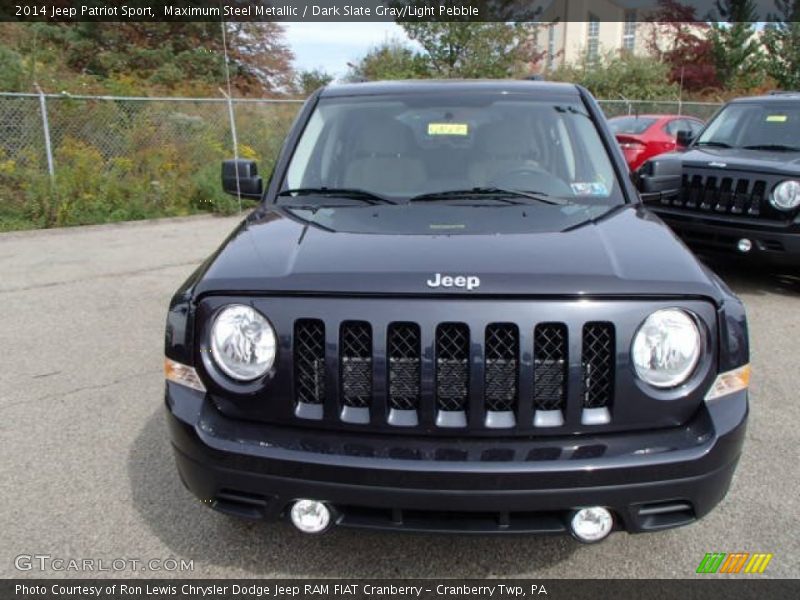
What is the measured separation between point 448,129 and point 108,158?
9.47m

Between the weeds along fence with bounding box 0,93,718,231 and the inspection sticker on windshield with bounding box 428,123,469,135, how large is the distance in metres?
8.29

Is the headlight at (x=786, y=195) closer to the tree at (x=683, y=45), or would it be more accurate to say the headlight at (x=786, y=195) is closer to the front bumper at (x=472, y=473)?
the front bumper at (x=472, y=473)

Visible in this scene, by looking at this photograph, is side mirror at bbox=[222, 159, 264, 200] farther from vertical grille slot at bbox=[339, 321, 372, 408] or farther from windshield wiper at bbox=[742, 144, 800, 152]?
windshield wiper at bbox=[742, 144, 800, 152]

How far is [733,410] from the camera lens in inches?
85.4

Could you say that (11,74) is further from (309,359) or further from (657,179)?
(309,359)

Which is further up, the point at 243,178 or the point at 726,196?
the point at 243,178

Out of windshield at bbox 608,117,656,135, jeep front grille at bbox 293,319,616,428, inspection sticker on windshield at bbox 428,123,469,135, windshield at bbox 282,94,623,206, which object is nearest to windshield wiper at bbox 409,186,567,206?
windshield at bbox 282,94,623,206

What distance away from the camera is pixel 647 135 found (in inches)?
505

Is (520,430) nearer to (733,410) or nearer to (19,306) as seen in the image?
(733,410)

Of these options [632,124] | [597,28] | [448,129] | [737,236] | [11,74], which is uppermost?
[597,28]

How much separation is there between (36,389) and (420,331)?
3268 millimetres

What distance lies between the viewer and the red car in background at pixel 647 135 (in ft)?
41.3

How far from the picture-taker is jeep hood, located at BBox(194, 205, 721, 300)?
2.09 meters

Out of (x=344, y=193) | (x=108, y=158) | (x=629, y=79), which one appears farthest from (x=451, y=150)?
(x=629, y=79)
